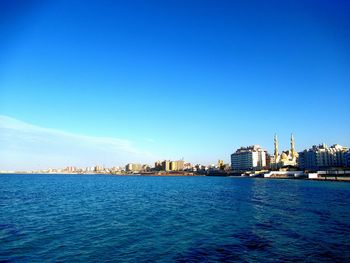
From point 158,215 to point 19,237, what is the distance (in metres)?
18.3

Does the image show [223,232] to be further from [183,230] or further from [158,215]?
[158,215]

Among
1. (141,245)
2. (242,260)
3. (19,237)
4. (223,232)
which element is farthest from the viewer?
(223,232)

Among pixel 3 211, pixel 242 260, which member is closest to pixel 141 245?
pixel 242 260

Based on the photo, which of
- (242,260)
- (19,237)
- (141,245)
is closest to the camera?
(242,260)

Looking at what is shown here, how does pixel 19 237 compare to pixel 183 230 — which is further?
pixel 183 230

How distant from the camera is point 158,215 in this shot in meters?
40.9

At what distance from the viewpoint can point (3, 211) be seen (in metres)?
45.2

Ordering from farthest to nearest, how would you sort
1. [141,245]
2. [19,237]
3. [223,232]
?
[223,232] → [19,237] → [141,245]

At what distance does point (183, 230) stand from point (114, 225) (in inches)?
334

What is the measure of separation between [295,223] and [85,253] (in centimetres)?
2498

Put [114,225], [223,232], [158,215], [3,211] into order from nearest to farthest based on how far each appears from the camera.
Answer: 1. [223,232]
2. [114,225]
3. [158,215]
4. [3,211]

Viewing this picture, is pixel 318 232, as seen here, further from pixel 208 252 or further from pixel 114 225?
pixel 114 225

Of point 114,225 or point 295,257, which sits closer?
point 295,257

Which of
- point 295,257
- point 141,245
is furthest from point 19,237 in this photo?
point 295,257
